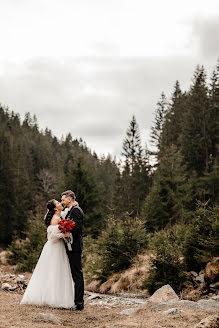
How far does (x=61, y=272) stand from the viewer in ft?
28.3

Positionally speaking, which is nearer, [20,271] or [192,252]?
[192,252]

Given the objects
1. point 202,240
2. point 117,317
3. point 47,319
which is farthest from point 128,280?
point 47,319

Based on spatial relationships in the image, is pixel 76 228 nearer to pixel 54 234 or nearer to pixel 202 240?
pixel 54 234

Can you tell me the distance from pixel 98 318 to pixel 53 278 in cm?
143

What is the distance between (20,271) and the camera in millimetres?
21734

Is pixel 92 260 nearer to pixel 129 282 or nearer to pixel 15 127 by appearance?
pixel 129 282

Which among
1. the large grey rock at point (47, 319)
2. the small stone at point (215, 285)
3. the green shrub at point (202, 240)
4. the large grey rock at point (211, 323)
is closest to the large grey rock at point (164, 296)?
the small stone at point (215, 285)

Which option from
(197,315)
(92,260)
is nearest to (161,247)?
(92,260)

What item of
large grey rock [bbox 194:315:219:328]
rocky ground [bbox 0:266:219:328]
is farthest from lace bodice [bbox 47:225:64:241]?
large grey rock [bbox 194:315:219:328]

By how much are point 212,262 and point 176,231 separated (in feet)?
11.0

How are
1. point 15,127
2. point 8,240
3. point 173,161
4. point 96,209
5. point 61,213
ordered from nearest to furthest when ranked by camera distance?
point 61,213 → point 173,161 → point 96,209 → point 8,240 → point 15,127

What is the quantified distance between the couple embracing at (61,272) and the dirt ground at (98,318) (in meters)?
0.29

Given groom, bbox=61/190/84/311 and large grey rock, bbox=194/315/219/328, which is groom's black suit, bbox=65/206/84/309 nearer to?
groom, bbox=61/190/84/311

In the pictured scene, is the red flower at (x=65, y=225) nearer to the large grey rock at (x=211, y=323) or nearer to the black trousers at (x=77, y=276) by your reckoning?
the black trousers at (x=77, y=276)
